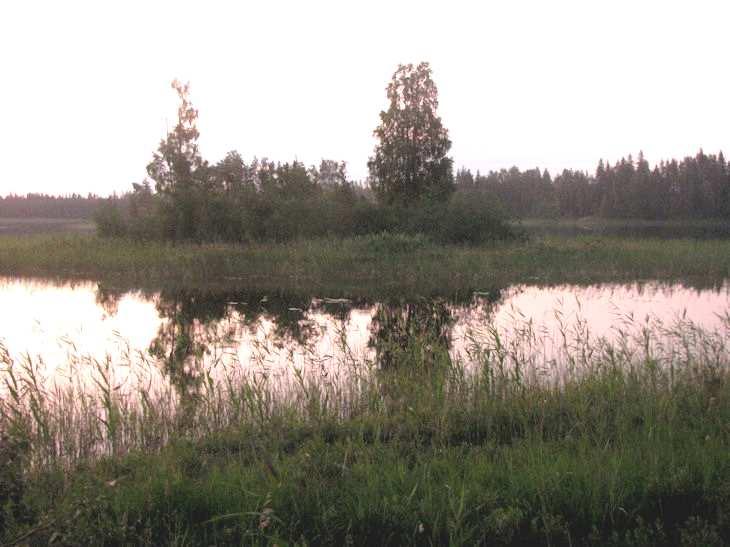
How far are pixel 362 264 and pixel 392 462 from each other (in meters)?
20.9

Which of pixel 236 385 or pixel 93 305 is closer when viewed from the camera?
pixel 236 385

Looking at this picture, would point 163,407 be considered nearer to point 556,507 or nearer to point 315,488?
point 315,488

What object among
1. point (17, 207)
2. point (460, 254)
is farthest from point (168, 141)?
point (17, 207)

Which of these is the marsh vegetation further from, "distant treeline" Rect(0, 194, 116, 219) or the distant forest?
"distant treeline" Rect(0, 194, 116, 219)

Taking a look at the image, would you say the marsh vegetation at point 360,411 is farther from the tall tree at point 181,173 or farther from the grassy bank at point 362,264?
the tall tree at point 181,173

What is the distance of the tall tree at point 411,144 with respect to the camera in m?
39.3

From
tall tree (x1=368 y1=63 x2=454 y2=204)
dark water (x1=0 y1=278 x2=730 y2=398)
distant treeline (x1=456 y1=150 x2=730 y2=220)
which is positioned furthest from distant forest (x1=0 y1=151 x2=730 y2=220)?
dark water (x1=0 y1=278 x2=730 y2=398)

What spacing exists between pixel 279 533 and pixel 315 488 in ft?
1.69

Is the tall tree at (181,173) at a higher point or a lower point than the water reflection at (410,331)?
higher

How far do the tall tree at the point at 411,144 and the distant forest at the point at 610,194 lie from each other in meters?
34.5

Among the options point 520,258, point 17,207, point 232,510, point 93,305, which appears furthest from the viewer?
point 17,207

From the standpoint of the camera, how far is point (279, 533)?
13.8ft

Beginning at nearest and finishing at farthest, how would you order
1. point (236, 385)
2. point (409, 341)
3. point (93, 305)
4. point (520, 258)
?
point (236, 385) → point (409, 341) → point (93, 305) → point (520, 258)

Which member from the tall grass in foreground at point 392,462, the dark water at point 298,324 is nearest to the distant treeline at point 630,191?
the dark water at point 298,324
